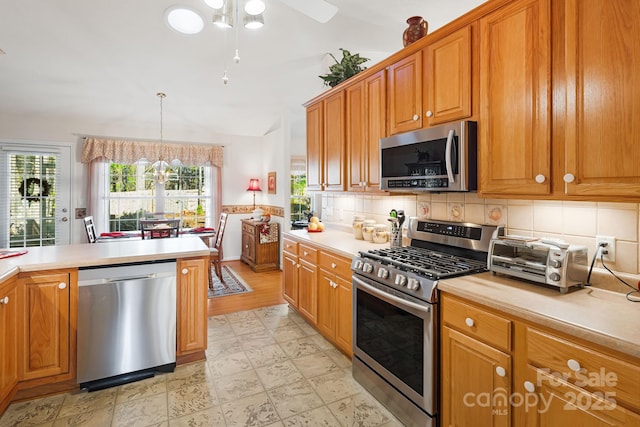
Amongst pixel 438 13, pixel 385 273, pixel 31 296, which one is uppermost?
pixel 438 13

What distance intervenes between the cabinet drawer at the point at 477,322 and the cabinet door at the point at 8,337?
240 cm

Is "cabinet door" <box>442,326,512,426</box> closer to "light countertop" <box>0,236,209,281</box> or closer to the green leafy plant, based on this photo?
"light countertop" <box>0,236,209,281</box>

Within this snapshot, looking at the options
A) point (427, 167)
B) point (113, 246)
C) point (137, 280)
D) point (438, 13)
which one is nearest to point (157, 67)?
point (113, 246)

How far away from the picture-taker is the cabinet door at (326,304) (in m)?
2.69

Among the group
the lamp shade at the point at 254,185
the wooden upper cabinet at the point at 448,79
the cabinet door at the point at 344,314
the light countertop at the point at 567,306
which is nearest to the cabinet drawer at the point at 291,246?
the cabinet door at the point at 344,314

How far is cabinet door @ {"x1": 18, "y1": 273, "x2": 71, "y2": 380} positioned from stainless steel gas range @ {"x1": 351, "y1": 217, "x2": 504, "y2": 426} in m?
1.91

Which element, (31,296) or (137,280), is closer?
(31,296)

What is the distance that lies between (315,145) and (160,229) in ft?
7.18

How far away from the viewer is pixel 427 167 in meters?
2.16

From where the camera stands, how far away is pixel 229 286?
15.0 ft

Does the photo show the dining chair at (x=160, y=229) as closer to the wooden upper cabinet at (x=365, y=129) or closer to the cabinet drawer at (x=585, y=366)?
the wooden upper cabinet at (x=365, y=129)

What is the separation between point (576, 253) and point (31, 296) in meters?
3.03

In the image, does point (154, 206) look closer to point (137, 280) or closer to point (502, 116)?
point (137, 280)

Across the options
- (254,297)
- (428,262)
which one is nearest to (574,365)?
(428,262)
